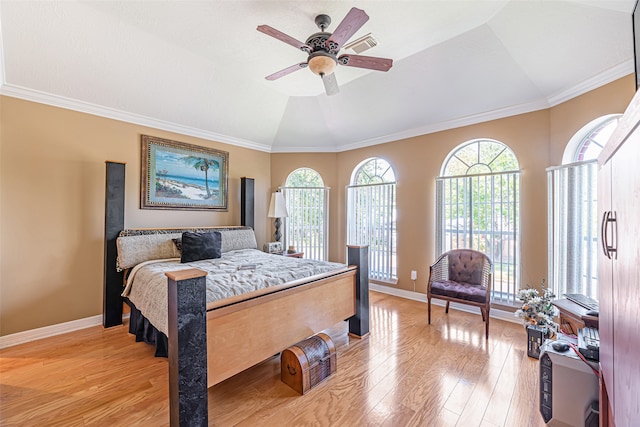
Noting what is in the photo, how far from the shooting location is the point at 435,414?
174 centimetres

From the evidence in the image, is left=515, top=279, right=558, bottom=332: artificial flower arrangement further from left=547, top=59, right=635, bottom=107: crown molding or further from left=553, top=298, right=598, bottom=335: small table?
→ left=547, top=59, right=635, bottom=107: crown molding

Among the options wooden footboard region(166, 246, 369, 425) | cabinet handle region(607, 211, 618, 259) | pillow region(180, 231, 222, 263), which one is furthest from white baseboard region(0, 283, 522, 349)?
cabinet handle region(607, 211, 618, 259)

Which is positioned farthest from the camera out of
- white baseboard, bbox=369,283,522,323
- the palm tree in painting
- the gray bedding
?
the palm tree in painting

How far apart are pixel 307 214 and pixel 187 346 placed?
12.7 ft

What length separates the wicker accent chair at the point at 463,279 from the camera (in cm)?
288

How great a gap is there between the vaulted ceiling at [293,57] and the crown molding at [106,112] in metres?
0.01

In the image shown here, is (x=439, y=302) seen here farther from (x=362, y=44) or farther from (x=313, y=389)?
(x=362, y=44)

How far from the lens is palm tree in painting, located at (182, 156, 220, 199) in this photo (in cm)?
402

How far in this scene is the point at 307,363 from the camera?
77.3 inches

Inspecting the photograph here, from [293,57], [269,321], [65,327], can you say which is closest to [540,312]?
[269,321]

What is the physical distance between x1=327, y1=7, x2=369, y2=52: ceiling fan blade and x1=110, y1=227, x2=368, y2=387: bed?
6.32 ft

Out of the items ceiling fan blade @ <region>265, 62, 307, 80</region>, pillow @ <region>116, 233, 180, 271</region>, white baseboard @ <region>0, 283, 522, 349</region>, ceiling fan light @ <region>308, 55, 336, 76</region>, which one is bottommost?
white baseboard @ <region>0, 283, 522, 349</region>

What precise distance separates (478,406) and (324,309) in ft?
4.36

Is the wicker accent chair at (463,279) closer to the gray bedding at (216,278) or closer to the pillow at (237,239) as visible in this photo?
the gray bedding at (216,278)
